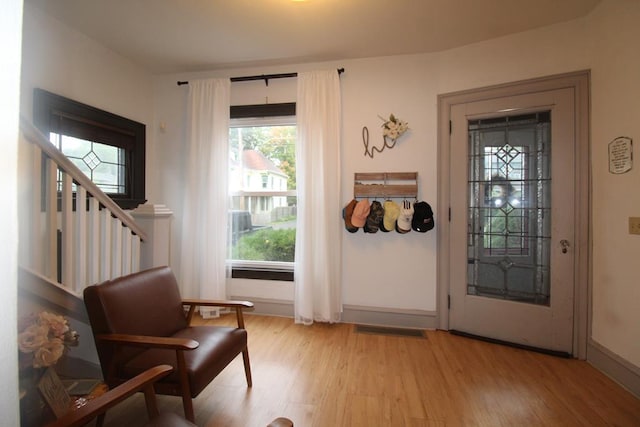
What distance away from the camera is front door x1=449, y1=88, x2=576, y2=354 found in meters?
2.35

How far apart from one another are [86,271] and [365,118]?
105 inches

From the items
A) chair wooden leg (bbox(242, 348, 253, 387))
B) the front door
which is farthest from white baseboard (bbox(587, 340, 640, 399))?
chair wooden leg (bbox(242, 348, 253, 387))

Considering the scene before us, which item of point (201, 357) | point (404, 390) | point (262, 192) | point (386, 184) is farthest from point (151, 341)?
point (386, 184)

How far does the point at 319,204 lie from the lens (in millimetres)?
2912

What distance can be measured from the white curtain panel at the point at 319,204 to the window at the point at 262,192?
0.31m

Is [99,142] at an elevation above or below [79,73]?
below

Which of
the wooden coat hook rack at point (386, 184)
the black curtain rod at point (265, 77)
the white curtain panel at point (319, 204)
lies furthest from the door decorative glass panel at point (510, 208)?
the black curtain rod at point (265, 77)

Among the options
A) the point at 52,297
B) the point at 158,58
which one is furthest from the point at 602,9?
the point at 52,297

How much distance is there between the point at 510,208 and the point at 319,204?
177 cm

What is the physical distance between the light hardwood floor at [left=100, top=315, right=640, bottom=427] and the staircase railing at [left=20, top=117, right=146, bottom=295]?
2.91 ft

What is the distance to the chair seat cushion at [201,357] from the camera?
144 cm

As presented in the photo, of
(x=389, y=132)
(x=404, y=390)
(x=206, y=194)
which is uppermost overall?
(x=389, y=132)

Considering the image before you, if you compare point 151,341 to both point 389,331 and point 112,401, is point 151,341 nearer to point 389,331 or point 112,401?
point 112,401

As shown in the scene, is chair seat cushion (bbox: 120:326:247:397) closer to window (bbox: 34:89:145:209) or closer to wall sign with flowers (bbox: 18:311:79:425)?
wall sign with flowers (bbox: 18:311:79:425)
